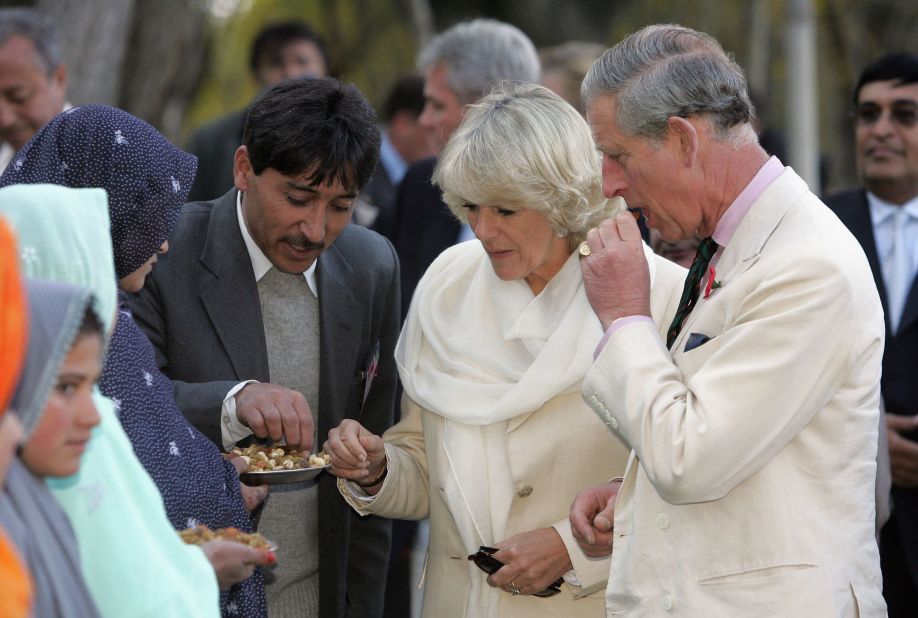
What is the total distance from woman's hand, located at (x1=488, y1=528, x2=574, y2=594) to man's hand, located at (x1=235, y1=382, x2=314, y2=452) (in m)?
0.60

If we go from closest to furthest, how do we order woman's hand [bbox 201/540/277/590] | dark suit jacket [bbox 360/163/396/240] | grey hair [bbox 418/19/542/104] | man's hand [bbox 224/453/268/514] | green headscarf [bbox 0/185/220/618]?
1. green headscarf [bbox 0/185/220/618]
2. woman's hand [bbox 201/540/277/590]
3. man's hand [bbox 224/453/268/514]
4. grey hair [bbox 418/19/542/104]
5. dark suit jacket [bbox 360/163/396/240]

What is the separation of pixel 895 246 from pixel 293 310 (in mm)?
2808

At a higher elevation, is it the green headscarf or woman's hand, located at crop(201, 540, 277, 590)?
the green headscarf

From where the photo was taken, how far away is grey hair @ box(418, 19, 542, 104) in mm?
5973

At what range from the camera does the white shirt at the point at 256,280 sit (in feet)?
11.3

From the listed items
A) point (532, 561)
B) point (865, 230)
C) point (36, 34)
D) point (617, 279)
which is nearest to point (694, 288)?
point (617, 279)

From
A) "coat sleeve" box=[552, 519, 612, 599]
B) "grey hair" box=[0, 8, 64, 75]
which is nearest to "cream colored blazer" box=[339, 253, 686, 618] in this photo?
"coat sleeve" box=[552, 519, 612, 599]

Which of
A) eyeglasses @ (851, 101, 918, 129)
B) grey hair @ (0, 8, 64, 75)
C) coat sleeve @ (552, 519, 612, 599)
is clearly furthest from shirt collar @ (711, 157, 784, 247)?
grey hair @ (0, 8, 64, 75)

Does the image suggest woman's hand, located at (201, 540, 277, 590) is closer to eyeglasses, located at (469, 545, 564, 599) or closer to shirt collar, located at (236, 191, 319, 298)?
eyeglasses, located at (469, 545, 564, 599)

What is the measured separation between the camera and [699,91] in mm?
2922

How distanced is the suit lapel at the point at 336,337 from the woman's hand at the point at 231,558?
127 centimetres

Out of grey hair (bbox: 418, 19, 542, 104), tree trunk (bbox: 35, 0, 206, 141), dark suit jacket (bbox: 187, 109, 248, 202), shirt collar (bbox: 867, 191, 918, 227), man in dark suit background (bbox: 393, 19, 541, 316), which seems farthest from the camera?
tree trunk (bbox: 35, 0, 206, 141)

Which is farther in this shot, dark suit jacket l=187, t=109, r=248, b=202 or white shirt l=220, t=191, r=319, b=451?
dark suit jacket l=187, t=109, r=248, b=202

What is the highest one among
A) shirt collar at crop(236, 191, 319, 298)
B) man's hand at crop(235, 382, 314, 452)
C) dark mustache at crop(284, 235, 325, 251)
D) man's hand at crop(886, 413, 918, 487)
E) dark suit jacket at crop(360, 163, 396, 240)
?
dark mustache at crop(284, 235, 325, 251)
